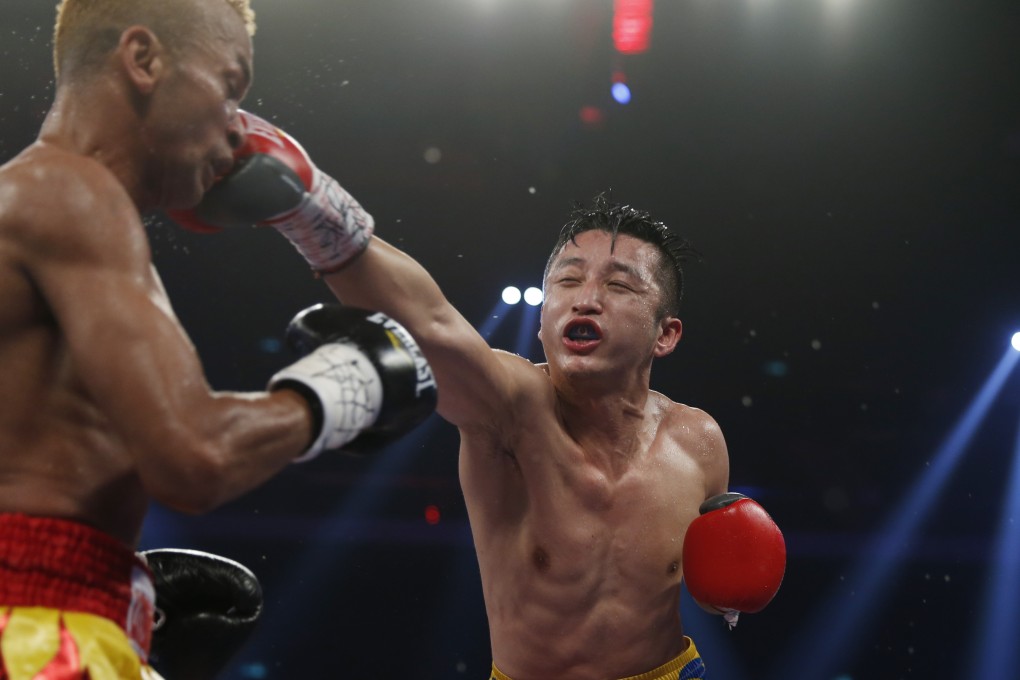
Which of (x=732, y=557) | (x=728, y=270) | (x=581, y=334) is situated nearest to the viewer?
(x=732, y=557)

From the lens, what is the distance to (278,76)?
495 cm

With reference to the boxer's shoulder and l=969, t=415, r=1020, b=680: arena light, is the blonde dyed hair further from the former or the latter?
l=969, t=415, r=1020, b=680: arena light

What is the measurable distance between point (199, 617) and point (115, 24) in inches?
36.0

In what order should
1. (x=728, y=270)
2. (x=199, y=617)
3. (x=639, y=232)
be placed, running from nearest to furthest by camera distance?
(x=199, y=617) → (x=639, y=232) → (x=728, y=270)

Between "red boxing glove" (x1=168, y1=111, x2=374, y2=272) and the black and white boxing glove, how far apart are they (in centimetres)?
28

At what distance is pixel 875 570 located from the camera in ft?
17.4

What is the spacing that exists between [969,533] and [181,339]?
5.32 meters

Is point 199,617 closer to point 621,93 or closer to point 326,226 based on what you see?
point 326,226

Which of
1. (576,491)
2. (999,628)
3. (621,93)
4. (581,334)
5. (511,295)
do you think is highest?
(621,93)

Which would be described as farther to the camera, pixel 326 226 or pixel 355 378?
pixel 326 226

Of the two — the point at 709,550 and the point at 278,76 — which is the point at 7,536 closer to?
the point at 709,550

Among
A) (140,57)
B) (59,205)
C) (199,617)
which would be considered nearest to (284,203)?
(140,57)

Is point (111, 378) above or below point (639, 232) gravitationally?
below

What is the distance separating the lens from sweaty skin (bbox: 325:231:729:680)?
2273 mm
